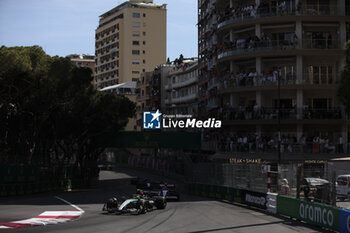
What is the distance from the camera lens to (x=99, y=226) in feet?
71.8

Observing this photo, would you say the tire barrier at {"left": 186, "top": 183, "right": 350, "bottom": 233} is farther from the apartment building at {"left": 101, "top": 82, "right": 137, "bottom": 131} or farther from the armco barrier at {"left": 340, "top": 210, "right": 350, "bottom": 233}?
the apartment building at {"left": 101, "top": 82, "right": 137, "bottom": 131}

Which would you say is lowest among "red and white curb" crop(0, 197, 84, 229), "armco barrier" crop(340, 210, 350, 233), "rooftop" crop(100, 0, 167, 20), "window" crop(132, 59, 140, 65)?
"red and white curb" crop(0, 197, 84, 229)

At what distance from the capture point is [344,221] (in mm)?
19578

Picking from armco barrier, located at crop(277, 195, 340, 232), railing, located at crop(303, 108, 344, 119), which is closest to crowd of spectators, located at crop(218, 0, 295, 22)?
railing, located at crop(303, 108, 344, 119)

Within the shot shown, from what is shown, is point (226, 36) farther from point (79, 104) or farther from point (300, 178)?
point (300, 178)

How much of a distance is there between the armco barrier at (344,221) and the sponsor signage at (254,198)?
988 centimetres

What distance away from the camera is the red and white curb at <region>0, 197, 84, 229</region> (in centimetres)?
2263

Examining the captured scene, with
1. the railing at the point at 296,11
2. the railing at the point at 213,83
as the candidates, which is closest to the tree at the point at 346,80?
the railing at the point at 296,11

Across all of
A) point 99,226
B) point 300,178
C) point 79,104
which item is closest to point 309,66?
point 79,104

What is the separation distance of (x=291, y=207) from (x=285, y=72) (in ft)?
99.7

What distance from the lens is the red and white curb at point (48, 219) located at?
22627 millimetres

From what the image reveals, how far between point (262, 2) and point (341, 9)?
7634 mm

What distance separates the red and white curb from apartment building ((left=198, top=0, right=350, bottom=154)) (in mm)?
23972

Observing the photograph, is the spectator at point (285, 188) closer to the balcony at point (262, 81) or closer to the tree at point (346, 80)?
the tree at point (346, 80)
